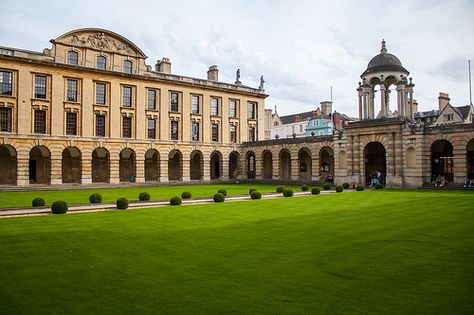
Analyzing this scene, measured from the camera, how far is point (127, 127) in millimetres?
52000

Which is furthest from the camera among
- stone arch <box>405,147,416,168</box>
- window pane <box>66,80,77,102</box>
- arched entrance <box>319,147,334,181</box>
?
arched entrance <box>319,147,334,181</box>

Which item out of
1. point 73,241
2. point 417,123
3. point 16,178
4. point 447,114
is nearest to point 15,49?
point 16,178

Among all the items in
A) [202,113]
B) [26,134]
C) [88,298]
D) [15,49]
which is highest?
[15,49]

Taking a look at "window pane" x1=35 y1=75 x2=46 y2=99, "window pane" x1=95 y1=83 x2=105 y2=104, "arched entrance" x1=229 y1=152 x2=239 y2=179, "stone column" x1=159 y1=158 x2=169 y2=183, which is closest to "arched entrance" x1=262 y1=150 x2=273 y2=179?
"arched entrance" x1=229 y1=152 x2=239 y2=179

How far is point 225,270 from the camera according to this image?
30.2 ft

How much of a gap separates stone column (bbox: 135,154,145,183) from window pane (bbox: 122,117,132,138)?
305 cm

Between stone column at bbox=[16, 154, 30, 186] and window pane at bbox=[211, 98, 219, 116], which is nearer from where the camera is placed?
stone column at bbox=[16, 154, 30, 186]

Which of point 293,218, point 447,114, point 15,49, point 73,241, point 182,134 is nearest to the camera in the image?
point 73,241

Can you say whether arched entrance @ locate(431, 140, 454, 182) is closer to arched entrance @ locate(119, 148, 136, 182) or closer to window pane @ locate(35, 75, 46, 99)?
arched entrance @ locate(119, 148, 136, 182)

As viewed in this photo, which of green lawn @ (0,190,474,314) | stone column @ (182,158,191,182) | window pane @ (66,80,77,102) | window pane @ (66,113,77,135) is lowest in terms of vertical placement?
green lawn @ (0,190,474,314)

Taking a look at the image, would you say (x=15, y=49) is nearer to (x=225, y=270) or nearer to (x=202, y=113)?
(x=202, y=113)

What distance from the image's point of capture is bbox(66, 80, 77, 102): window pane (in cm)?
4726

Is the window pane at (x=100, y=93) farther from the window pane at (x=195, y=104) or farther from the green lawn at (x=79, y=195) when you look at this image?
the green lawn at (x=79, y=195)

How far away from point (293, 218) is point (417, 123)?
26.6 metres
